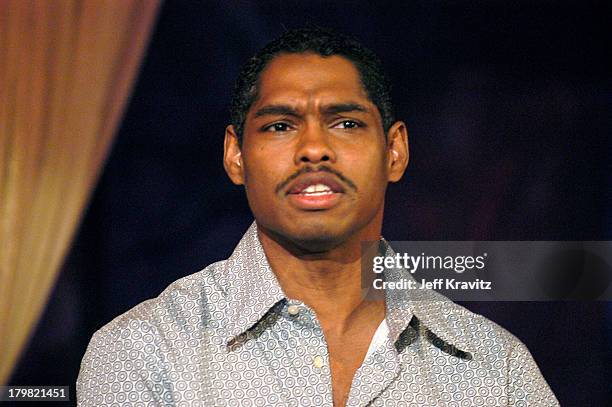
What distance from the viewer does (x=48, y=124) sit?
9.67 ft

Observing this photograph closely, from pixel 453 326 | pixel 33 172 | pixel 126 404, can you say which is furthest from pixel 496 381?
pixel 33 172

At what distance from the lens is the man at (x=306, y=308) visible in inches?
97.6

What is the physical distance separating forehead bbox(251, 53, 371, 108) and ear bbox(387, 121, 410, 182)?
145mm

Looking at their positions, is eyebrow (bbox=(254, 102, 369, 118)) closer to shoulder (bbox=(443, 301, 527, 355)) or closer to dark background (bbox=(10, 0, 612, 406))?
dark background (bbox=(10, 0, 612, 406))

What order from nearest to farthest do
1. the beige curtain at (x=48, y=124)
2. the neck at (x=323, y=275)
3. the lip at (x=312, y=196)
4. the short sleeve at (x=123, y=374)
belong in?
the short sleeve at (x=123, y=374)
the lip at (x=312, y=196)
the neck at (x=323, y=275)
the beige curtain at (x=48, y=124)

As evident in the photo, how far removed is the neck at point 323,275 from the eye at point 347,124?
0.25 m

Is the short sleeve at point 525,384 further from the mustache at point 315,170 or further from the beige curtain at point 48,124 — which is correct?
the beige curtain at point 48,124

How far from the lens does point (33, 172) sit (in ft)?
9.69

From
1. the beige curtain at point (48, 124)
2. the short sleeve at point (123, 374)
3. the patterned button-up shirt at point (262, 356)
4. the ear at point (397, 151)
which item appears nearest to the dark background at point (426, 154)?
the beige curtain at point (48, 124)

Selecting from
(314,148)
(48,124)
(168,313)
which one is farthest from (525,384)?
(48,124)

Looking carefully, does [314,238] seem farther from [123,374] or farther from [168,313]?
[123,374]

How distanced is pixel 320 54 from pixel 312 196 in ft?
1.19

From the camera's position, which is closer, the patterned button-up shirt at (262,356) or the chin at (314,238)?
the patterned button-up shirt at (262,356)

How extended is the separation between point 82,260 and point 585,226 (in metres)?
1.35
